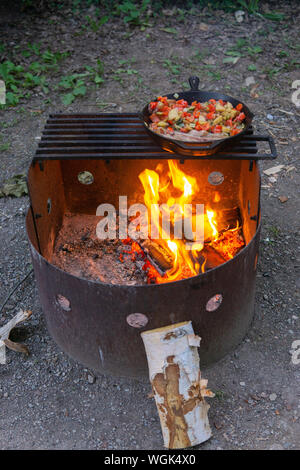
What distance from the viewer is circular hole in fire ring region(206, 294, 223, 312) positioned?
2836mm

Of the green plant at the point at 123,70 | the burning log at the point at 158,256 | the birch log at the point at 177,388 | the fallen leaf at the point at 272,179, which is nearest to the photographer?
the birch log at the point at 177,388

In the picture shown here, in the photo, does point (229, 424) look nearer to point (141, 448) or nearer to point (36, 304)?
point (141, 448)

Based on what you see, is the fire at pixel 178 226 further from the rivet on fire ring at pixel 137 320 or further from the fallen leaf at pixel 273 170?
the fallen leaf at pixel 273 170

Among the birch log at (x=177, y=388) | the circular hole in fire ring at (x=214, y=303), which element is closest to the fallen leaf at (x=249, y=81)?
the circular hole in fire ring at (x=214, y=303)

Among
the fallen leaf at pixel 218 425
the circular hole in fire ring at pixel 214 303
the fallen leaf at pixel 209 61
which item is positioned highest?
the circular hole in fire ring at pixel 214 303

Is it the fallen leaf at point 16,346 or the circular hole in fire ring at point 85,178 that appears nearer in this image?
the fallen leaf at point 16,346

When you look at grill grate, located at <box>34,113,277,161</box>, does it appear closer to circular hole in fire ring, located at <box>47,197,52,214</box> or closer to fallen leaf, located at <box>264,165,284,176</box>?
circular hole in fire ring, located at <box>47,197,52,214</box>

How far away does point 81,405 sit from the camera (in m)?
2.96

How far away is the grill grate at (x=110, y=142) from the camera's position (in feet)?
9.68

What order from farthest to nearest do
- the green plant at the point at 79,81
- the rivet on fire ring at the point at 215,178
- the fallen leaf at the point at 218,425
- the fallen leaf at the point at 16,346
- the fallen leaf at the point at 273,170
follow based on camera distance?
the green plant at the point at 79,81 → the fallen leaf at the point at 273,170 → the rivet on fire ring at the point at 215,178 → the fallen leaf at the point at 16,346 → the fallen leaf at the point at 218,425

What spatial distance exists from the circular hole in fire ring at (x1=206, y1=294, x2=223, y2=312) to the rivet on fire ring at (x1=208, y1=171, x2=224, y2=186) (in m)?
1.39

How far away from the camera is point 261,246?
13.3 feet

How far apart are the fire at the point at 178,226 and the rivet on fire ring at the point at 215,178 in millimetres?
102
